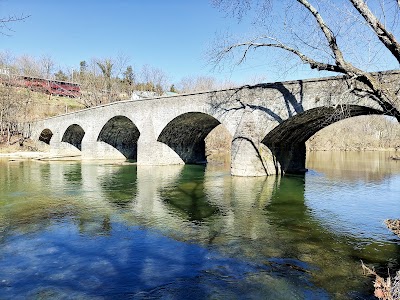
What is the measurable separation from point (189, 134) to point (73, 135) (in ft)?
70.0

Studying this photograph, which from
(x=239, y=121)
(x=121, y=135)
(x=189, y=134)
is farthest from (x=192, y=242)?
(x=121, y=135)

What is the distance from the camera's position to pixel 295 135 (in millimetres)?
21703

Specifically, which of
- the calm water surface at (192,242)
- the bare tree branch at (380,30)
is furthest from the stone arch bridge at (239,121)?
the calm water surface at (192,242)

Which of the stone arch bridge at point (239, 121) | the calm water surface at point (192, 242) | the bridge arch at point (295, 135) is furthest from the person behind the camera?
the bridge arch at point (295, 135)

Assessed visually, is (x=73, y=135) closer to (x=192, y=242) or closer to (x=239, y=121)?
(x=239, y=121)

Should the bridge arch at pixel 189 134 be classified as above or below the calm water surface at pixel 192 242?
above

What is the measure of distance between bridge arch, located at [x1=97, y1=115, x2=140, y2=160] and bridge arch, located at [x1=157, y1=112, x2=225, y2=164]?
590 centimetres

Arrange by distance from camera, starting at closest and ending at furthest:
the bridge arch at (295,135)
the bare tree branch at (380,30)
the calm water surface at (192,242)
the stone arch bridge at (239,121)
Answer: the bare tree branch at (380,30)
the calm water surface at (192,242)
the stone arch bridge at (239,121)
the bridge arch at (295,135)

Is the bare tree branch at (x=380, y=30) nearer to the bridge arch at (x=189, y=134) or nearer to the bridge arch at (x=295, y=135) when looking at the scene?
the bridge arch at (x=295, y=135)

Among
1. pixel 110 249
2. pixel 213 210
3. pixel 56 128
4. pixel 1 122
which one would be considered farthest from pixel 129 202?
pixel 1 122

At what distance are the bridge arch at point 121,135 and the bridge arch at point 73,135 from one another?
695cm

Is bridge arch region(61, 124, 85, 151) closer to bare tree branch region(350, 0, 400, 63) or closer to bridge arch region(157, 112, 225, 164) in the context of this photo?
bridge arch region(157, 112, 225, 164)

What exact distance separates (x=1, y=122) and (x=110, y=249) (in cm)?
4622

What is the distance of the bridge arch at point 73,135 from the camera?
4170cm
